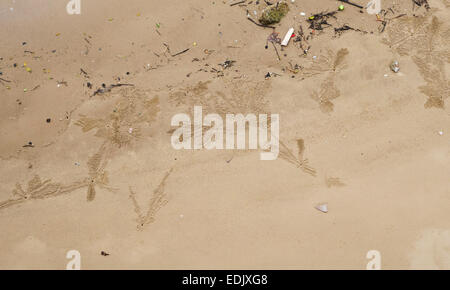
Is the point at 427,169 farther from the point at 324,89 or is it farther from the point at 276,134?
the point at 276,134

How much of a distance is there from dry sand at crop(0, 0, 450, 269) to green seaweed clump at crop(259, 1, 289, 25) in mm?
130

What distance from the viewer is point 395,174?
5.48m

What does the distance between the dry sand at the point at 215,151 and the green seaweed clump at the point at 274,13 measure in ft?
0.43

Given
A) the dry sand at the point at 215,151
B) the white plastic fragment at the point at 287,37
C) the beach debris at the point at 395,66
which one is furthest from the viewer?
the white plastic fragment at the point at 287,37

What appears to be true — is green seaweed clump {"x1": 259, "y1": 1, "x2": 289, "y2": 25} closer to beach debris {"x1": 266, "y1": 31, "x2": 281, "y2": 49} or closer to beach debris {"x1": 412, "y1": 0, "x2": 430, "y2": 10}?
beach debris {"x1": 266, "y1": 31, "x2": 281, "y2": 49}

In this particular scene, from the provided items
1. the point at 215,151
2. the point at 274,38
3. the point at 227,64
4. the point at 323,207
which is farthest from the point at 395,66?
the point at 215,151

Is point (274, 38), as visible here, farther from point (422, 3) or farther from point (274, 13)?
point (422, 3)

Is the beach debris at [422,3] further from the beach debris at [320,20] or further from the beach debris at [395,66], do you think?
the beach debris at [320,20]

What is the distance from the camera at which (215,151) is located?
5.55 meters

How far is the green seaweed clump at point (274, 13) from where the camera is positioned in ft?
18.8

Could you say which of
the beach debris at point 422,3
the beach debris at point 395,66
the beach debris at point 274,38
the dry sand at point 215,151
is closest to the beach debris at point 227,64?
the dry sand at point 215,151

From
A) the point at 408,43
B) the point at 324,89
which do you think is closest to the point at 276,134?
the point at 324,89

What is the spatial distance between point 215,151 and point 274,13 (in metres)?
2.81
